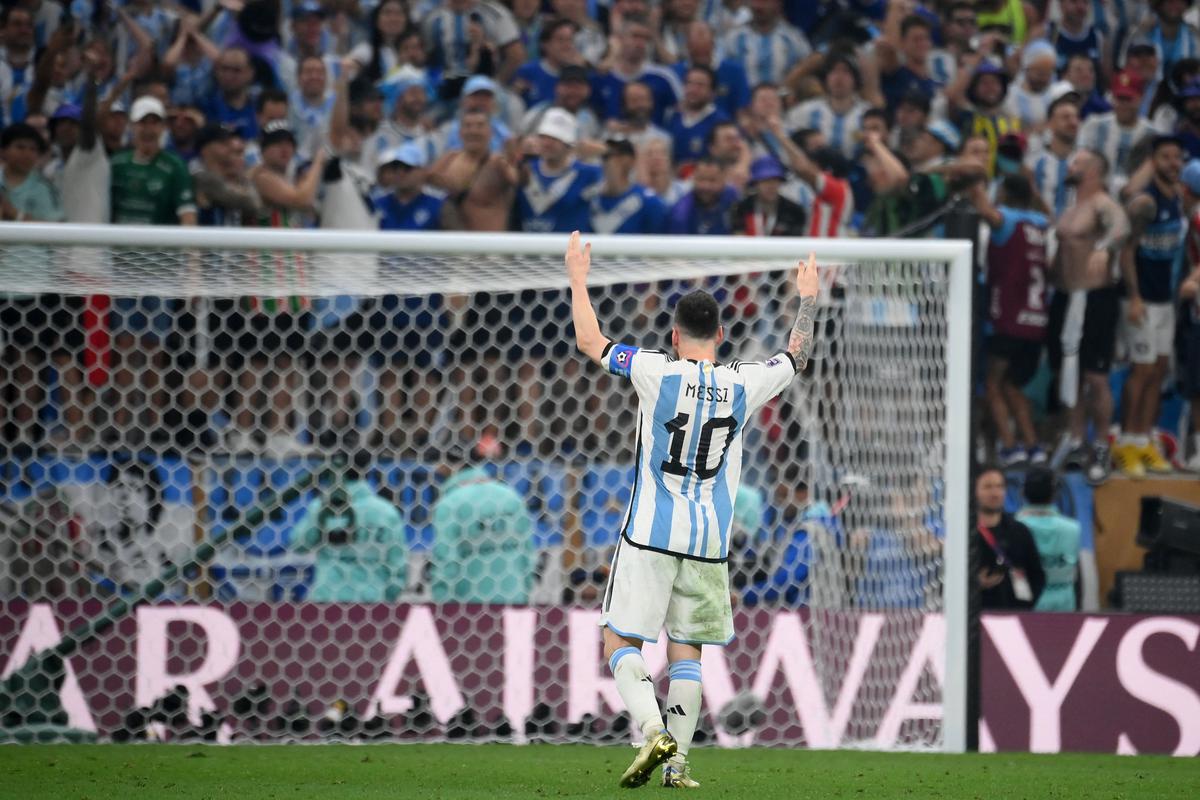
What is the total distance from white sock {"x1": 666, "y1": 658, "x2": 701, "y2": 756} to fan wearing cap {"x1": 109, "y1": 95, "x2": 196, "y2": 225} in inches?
239

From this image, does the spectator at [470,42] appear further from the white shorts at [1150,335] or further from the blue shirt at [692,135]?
the white shorts at [1150,335]

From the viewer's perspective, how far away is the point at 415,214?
10914 millimetres

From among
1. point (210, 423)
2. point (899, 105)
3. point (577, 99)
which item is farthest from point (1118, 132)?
point (210, 423)

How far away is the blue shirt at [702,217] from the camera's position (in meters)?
11.0

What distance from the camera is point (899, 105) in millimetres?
12477

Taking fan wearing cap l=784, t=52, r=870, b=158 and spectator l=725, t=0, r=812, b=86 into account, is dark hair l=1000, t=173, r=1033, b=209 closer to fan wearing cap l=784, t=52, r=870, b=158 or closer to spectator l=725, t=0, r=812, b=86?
fan wearing cap l=784, t=52, r=870, b=158

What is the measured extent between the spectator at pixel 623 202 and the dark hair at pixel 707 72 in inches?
55.1

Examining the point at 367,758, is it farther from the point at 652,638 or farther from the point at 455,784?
the point at 652,638

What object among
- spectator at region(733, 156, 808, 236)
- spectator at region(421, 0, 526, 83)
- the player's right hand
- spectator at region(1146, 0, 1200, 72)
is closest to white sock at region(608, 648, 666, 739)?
the player's right hand

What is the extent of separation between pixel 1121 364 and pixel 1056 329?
55 centimetres

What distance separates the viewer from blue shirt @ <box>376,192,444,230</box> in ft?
35.7

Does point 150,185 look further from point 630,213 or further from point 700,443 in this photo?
point 700,443

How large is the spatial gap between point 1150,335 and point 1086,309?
501 millimetres

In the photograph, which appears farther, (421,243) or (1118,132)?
(1118,132)
